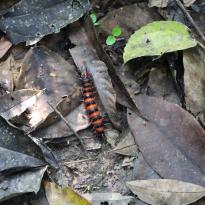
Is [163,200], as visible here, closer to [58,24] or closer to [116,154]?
[116,154]

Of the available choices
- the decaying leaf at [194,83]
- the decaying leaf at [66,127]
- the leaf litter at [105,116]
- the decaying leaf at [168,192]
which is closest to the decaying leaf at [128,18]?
the leaf litter at [105,116]

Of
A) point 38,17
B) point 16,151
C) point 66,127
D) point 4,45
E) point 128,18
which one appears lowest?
point 66,127

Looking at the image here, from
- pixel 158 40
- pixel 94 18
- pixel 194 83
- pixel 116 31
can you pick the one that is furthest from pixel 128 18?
pixel 194 83

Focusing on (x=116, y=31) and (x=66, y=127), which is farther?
(x=116, y=31)

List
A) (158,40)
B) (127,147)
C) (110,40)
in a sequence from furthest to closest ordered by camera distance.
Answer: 1. (110,40)
2. (158,40)
3. (127,147)

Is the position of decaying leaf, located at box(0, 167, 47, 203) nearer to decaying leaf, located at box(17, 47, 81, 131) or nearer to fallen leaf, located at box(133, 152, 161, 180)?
decaying leaf, located at box(17, 47, 81, 131)

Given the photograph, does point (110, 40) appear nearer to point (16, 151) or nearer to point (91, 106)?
point (91, 106)

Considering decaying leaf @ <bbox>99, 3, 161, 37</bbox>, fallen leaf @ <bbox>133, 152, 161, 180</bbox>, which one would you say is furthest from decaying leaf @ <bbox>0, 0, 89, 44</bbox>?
fallen leaf @ <bbox>133, 152, 161, 180</bbox>
